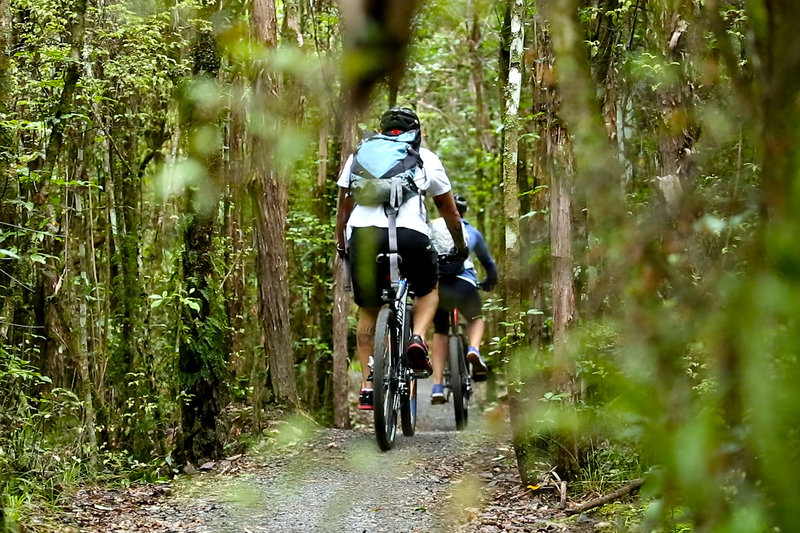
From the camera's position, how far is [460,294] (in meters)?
7.94

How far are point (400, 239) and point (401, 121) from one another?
793 mm

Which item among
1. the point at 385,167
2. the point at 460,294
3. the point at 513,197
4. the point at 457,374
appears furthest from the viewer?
the point at 460,294

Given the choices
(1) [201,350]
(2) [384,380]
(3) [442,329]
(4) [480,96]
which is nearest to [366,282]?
(2) [384,380]

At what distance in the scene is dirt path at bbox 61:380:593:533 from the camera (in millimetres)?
4281

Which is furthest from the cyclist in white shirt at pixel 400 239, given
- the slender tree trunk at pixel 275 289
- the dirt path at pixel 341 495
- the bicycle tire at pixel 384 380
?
the slender tree trunk at pixel 275 289

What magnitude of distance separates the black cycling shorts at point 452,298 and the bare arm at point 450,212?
1645 mm

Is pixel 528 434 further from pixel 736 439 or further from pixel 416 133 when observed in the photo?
pixel 736 439

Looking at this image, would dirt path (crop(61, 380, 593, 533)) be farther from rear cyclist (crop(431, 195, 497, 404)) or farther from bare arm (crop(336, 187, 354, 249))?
rear cyclist (crop(431, 195, 497, 404))

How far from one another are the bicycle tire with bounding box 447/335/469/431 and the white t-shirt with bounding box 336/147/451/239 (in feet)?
8.35

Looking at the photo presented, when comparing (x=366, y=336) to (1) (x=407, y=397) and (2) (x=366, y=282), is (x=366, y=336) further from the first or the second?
(2) (x=366, y=282)

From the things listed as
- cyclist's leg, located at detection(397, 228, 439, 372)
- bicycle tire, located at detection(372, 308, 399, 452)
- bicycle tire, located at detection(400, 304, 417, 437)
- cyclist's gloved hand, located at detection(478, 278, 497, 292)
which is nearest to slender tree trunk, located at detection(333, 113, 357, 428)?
cyclist's gloved hand, located at detection(478, 278, 497, 292)

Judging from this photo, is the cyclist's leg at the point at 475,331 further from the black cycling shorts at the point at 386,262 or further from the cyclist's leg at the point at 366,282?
the cyclist's leg at the point at 366,282

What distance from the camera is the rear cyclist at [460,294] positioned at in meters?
7.62

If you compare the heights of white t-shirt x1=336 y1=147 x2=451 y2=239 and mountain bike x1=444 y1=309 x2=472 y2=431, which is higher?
white t-shirt x1=336 y1=147 x2=451 y2=239
